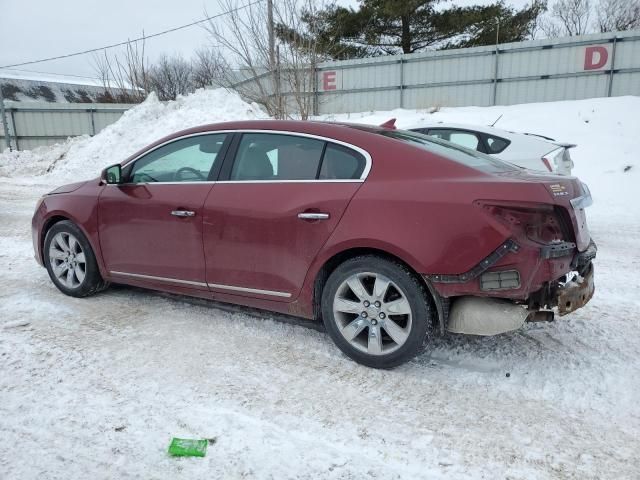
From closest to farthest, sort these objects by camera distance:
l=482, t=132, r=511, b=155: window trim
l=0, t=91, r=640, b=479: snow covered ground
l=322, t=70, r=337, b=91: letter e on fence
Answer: l=0, t=91, r=640, b=479: snow covered ground → l=482, t=132, r=511, b=155: window trim → l=322, t=70, r=337, b=91: letter e on fence

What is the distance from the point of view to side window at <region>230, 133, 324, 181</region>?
11.0ft

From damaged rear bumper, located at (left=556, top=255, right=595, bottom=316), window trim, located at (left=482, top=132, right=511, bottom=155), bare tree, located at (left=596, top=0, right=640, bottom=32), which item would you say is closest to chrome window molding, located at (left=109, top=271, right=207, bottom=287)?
damaged rear bumper, located at (left=556, top=255, right=595, bottom=316)

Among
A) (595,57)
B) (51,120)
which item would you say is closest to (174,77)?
(51,120)

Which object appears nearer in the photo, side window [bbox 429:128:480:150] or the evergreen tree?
side window [bbox 429:128:480:150]

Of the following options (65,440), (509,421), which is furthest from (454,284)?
(65,440)

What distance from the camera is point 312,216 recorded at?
3.18m

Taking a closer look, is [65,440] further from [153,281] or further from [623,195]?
[623,195]

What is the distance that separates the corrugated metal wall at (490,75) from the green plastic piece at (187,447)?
56.7 feet

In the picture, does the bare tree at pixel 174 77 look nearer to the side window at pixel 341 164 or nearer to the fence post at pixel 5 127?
the fence post at pixel 5 127

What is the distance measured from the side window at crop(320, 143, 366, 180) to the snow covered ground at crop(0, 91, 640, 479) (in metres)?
1.23

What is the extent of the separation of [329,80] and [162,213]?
56.5ft

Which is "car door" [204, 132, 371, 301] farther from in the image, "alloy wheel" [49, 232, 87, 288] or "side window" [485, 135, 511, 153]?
"side window" [485, 135, 511, 153]

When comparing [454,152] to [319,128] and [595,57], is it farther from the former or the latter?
[595,57]

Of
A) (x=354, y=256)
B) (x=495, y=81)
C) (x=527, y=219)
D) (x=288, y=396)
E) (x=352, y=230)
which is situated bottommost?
(x=288, y=396)
